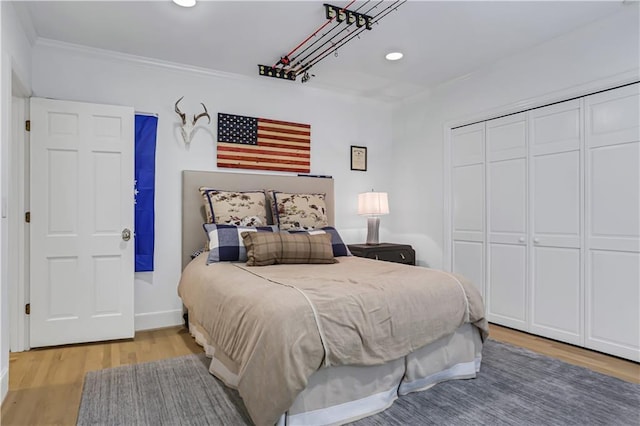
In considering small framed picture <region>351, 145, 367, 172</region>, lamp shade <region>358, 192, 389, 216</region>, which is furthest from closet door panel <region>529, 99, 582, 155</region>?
small framed picture <region>351, 145, 367, 172</region>

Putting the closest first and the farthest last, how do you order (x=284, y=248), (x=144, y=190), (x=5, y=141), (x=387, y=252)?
(x=5, y=141)
(x=284, y=248)
(x=144, y=190)
(x=387, y=252)

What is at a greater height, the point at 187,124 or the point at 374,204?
the point at 187,124

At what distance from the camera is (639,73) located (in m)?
2.76

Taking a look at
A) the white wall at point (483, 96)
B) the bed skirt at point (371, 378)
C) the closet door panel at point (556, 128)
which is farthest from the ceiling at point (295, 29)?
the bed skirt at point (371, 378)

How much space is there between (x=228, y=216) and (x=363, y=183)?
194cm

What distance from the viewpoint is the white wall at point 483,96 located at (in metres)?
2.91

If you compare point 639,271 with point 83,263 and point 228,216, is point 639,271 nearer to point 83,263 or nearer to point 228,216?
point 228,216

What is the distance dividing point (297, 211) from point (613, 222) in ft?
8.50

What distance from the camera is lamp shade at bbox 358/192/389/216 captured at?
4418 millimetres

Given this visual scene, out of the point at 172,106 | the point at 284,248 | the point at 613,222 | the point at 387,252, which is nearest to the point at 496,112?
the point at 613,222

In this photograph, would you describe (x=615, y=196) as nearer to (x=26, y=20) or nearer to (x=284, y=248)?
(x=284, y=248)

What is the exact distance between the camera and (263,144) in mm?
4113

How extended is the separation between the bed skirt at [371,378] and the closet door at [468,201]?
5.28 ft

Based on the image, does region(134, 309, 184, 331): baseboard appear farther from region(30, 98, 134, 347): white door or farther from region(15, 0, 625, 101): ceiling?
region(15, 0, 625, 101): ceiling
